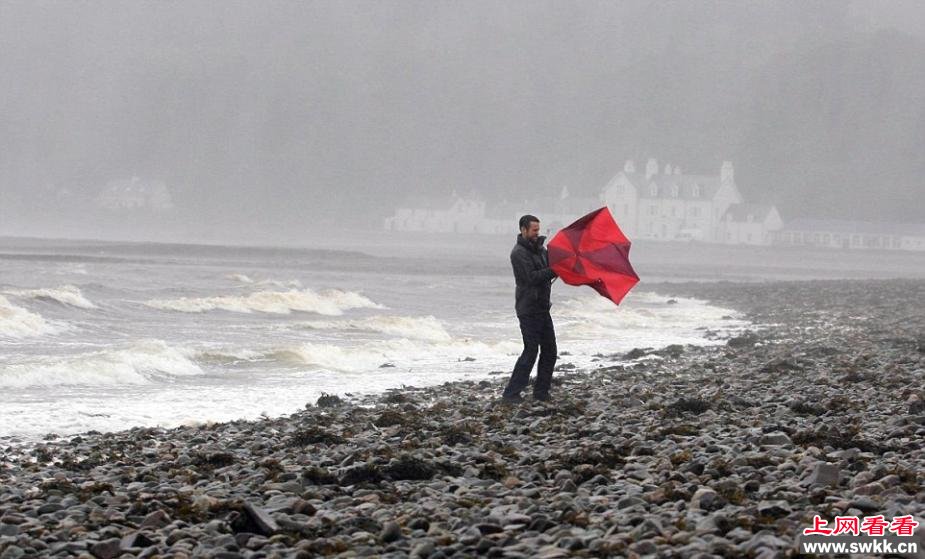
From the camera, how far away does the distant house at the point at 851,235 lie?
127000 mm

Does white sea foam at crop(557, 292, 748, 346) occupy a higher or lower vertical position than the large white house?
lower

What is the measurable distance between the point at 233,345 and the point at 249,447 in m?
12.8

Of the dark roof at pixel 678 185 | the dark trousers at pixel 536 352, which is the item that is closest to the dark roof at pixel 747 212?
the dark roof at pixel 678 185

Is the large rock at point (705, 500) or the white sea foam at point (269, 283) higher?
the large rock at point (705, 500)

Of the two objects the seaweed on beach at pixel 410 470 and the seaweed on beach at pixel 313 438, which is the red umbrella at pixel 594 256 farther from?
the seaweed on beach at pixel 410 470

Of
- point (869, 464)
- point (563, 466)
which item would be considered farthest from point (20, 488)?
point (869, 464)

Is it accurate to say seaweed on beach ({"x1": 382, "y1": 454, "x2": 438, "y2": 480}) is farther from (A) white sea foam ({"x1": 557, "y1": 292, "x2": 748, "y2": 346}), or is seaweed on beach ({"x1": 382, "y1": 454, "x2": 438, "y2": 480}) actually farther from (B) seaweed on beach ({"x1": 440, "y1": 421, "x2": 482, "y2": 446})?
(A) white sea foam ({"x1": 557, "y1": 292, "x2": 748, "y2": 346})

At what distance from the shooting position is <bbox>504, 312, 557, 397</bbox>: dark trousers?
1241cm

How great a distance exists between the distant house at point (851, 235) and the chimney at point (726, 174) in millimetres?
11768

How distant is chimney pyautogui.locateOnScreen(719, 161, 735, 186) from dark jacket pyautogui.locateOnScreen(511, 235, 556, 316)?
136414 millimetres

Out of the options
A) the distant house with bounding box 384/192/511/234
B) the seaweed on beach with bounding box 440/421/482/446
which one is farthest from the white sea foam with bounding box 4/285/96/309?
the distant house with bounding box 384/192/511/234

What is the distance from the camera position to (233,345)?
74.0ft

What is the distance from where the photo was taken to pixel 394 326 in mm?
28109

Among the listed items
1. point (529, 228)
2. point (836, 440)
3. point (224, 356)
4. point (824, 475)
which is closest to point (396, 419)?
point (529, 228)
